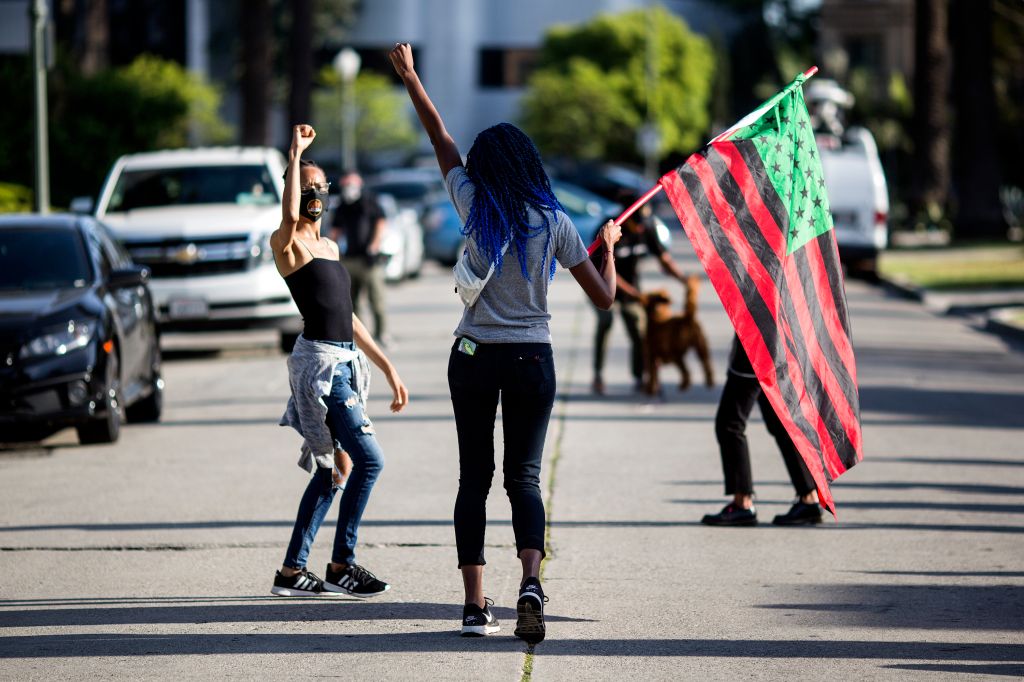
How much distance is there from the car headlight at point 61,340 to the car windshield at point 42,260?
0.76 m

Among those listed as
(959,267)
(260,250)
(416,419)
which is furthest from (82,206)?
(959,267)

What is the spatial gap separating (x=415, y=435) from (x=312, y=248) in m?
5.14

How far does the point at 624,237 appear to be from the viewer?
13.8 meters

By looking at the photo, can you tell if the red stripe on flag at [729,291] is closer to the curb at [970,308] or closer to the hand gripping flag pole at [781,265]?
the hand gripping flag pole at [781,265]

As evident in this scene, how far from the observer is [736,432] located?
28.7ft

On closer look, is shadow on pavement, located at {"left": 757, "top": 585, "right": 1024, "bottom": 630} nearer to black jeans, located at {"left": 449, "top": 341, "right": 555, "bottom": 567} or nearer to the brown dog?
black jeans, located at {"left": 449, "top": 341, "right": 555, "bottom": 567}

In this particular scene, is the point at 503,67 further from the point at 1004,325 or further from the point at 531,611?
the point at 531,611

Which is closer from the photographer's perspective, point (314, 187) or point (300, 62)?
point (314, 187)

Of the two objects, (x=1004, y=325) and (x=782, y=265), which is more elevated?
(x=782, y=265)

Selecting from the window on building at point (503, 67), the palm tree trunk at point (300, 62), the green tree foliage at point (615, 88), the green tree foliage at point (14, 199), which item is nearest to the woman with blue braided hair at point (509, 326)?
the green tree foliage at point (14, 199)

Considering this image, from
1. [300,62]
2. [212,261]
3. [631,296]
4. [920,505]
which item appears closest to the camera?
[920,505]

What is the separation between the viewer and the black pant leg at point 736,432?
8.68 meters

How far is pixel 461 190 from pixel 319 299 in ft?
3.29

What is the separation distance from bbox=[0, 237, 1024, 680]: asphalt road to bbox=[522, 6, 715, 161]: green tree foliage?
2431 inches
